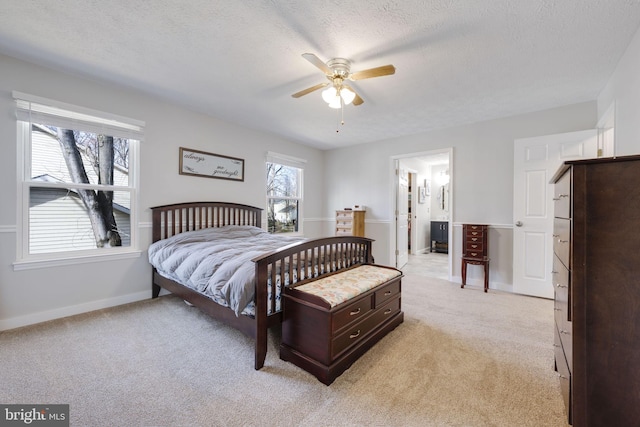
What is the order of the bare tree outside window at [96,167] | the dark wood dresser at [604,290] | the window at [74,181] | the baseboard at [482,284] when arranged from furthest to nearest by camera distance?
the baseboard at [482,284] < the bare tree outside window at [96,167] < the window at [74,181] < the dark wood dresser at [604,290]

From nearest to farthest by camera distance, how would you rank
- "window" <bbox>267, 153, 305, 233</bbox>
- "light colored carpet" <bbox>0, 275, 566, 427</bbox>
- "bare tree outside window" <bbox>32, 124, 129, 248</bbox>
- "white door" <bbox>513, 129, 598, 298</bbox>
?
"light colored carpet" <bbox>0, 275, 566, 427</bbox> < "bare tree outside window" <bbox>32, 124, 129, 248</bbox> < "white door" <bbox>513, 129, 598, 298</bbox> < "window" <bbox>267, 153, 305, 233</bbox>

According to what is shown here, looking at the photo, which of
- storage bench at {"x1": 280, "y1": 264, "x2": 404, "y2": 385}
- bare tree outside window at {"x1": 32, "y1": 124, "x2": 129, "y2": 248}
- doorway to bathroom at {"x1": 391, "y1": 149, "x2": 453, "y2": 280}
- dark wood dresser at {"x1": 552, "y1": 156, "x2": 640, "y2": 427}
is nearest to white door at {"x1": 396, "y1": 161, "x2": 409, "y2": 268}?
doorway to bathroom at {"x1": 391, "y1": 149, "x2": 453, "y2": 280}

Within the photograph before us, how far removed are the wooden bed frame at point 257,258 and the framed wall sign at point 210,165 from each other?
0.44 metres

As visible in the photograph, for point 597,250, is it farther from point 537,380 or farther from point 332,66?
point 332,66

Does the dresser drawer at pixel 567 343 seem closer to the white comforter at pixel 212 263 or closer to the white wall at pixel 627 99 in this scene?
the white wall at pixel 627 99

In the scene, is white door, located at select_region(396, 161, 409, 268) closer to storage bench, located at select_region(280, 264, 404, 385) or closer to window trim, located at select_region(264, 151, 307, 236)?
window trim, located at select_region(264, 151, 307, 236)

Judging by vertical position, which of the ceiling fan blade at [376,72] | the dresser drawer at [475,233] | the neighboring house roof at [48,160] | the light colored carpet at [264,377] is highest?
the ceiling fan blade at [376,72]

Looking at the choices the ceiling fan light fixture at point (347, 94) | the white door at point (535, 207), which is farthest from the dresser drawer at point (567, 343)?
the white door at point (535, 207)

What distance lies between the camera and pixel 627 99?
215 cm

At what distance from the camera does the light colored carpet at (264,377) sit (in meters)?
1.45

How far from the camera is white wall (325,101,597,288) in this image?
349cm

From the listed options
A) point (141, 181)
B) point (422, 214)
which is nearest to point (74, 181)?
point (141, 181)

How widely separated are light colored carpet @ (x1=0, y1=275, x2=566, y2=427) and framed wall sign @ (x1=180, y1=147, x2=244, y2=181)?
1.95 meters

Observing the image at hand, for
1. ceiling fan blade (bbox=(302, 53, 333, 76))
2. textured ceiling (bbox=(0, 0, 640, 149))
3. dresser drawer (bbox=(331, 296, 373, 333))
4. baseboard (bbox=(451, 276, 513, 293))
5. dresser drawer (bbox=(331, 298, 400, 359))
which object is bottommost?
baseboard (bbox=(451, 276, 513, 293))
